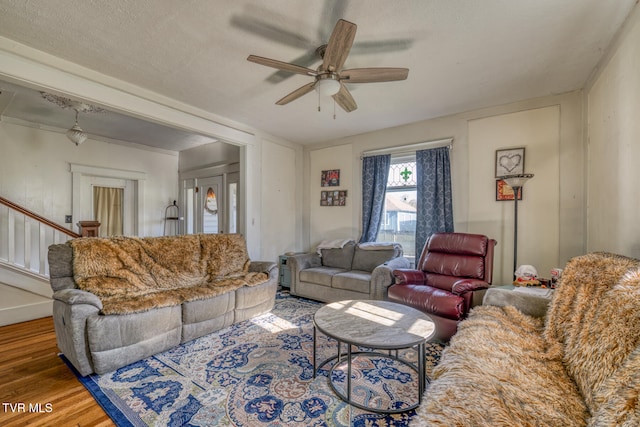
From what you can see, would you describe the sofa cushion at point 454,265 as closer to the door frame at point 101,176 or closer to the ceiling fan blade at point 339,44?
the ceiling fan blade at point 339,44

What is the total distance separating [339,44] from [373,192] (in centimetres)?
279

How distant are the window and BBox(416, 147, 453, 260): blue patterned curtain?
0.61 feet

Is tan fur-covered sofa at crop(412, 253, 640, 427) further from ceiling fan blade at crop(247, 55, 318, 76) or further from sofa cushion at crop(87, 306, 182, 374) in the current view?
sofa cushion at crop(87, 306, 182, 374)

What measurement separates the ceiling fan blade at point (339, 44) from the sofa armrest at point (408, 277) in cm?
212

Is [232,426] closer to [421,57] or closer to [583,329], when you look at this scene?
[583,329]

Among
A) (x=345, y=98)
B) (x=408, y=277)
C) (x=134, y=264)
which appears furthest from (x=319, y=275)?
(x=345, y=98)

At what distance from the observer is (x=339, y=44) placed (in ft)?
5.60

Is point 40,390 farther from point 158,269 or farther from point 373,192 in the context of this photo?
point 373,192

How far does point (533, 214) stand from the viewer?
3172mm

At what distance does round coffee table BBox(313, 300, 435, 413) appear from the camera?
1.66 meters

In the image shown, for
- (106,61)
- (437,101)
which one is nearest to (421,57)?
(437,101)

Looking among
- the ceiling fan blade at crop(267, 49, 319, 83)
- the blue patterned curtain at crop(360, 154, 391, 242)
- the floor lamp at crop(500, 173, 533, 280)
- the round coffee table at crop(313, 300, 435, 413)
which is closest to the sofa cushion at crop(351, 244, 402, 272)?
the blue patterned curtain at crop(360, 154, 391, 242)

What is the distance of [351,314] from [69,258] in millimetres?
2494

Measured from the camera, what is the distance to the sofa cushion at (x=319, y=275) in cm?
377
